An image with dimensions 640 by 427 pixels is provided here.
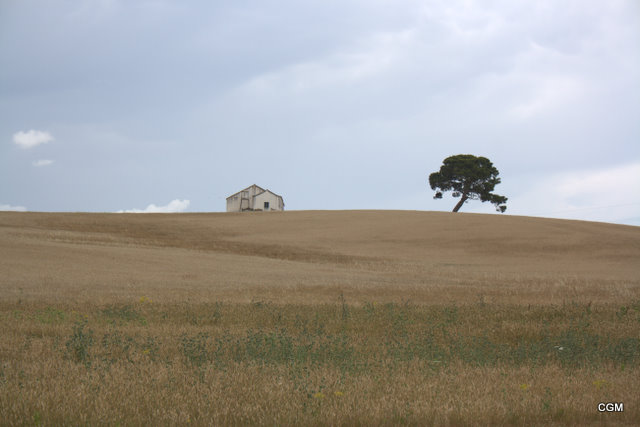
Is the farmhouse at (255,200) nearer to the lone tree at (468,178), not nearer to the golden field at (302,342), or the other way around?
the lone tree at (468,178)

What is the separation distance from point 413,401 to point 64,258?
22596 mm

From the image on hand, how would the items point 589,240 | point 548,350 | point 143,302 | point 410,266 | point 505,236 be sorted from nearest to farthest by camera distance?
point 548,350, point 143,302, point 410,266, point 589,240, point 505,236

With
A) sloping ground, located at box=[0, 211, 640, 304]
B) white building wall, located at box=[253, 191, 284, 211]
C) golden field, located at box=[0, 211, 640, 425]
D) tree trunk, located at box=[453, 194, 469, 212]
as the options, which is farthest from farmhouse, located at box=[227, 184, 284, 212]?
golden field, located at box=[0, 211, 640, 425]

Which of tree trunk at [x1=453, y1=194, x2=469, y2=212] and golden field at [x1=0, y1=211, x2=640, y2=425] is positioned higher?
tree trunk at [x1=453, y1=194, x2=469, y2=212]

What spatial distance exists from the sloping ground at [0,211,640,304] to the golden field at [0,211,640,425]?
0.23 meters

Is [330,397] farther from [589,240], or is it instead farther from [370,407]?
[589,240]

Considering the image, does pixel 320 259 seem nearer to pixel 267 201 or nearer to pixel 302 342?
pixel 302 342

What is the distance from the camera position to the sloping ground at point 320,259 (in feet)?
56.4

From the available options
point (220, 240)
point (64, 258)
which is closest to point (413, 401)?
point (64, 258)

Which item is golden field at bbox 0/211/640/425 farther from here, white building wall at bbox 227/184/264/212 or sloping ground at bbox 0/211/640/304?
white building wall at bbox 227/184/264/212

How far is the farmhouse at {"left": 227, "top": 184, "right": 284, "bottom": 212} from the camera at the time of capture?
76062mm

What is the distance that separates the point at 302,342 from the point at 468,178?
7041 centimetres

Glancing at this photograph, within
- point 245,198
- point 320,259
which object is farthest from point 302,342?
point 245,198

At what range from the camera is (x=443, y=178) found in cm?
7706
